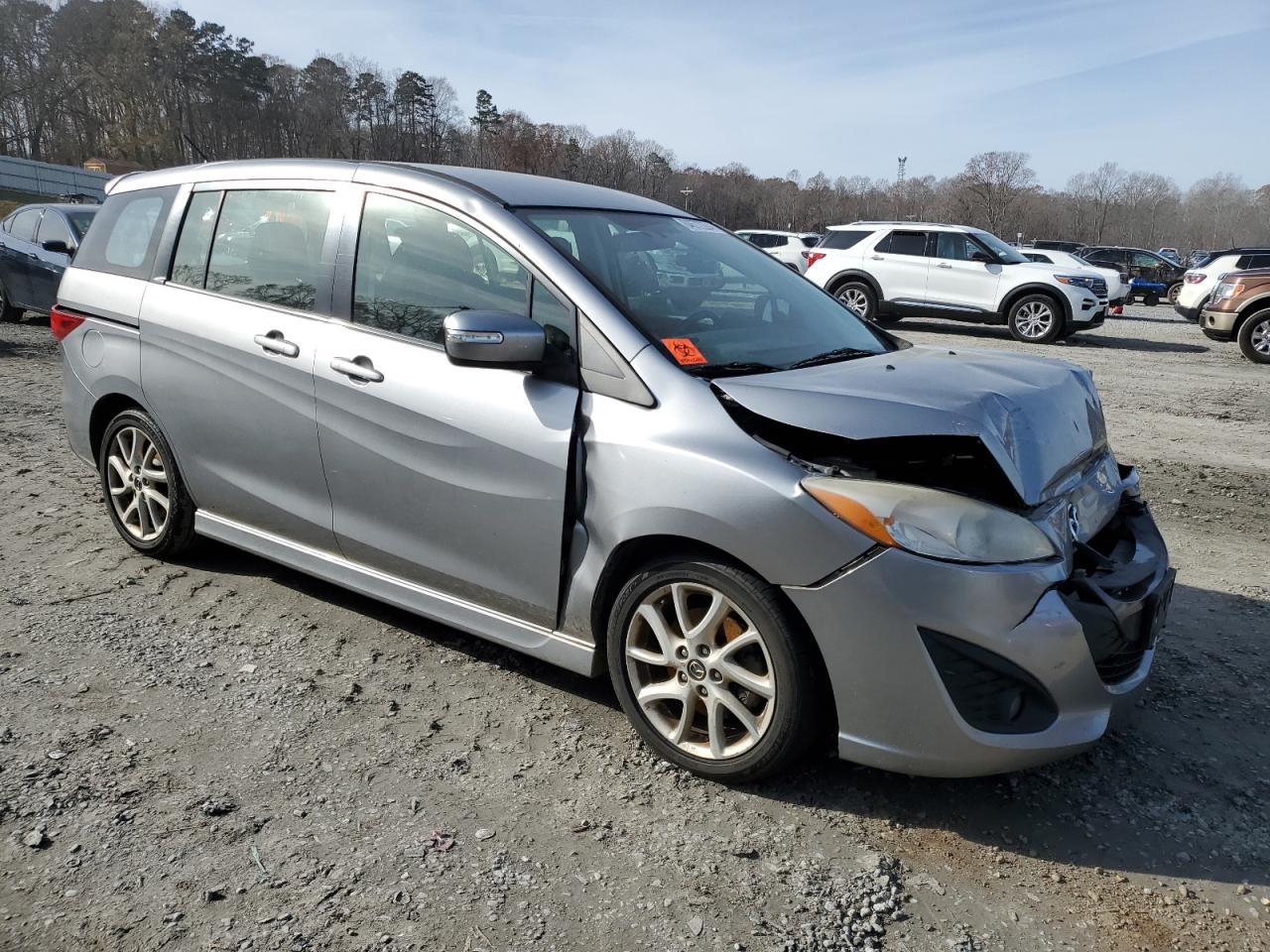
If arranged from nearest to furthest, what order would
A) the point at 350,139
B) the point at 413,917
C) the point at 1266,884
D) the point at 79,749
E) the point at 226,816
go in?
the point at 413,917, the point at 1266,884, the point at 226,816, the point at 79,749, the point at 350,139

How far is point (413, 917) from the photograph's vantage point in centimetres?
232

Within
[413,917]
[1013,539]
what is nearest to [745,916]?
[413,917]

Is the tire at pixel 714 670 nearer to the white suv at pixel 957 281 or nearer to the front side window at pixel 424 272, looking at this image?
the front side window at pixel 424 272

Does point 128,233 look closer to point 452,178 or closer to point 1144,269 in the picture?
point 452,178

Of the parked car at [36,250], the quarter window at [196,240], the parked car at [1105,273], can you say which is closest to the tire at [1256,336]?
the parked car at [1105,273]

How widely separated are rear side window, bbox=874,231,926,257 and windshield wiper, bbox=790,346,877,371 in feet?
47.3

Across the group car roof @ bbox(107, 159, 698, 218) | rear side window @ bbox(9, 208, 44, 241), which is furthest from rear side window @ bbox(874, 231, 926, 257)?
car roof @ bbox(107, 159, 698, 218)

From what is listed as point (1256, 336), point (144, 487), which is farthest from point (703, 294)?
point (1256, 336)

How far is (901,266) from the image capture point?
671 inches

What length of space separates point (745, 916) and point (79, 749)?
214cm

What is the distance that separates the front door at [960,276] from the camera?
16.6m

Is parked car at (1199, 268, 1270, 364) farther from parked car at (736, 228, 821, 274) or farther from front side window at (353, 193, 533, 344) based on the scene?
front side window at (353, 193, 533, 344)

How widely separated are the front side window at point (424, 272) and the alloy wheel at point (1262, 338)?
1454cm

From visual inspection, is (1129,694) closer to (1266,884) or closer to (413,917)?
(1266,884)
